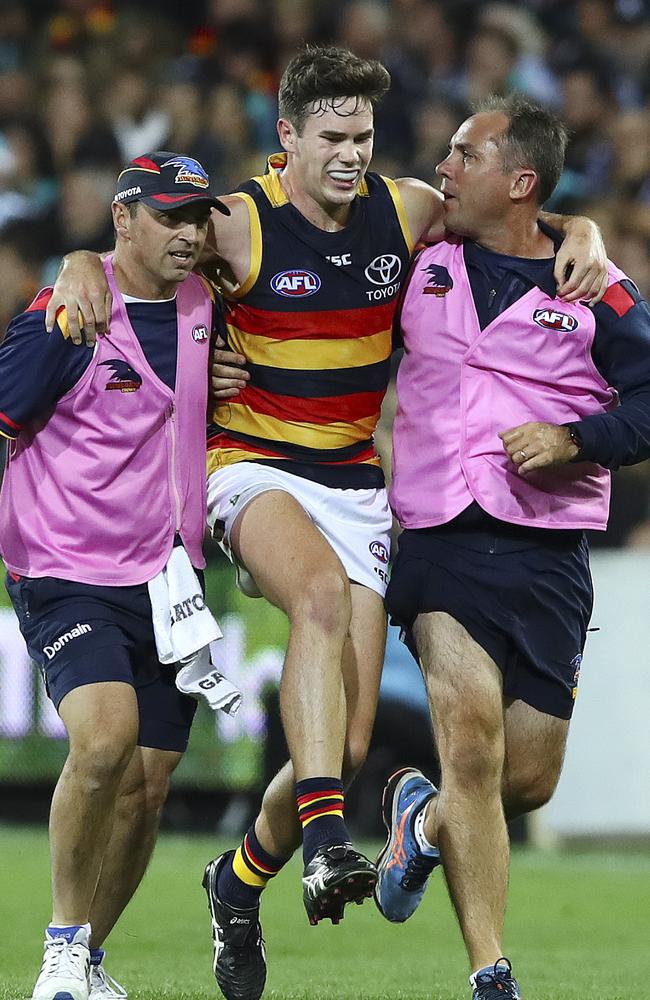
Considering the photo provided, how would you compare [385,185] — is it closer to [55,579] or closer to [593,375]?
[593,375]

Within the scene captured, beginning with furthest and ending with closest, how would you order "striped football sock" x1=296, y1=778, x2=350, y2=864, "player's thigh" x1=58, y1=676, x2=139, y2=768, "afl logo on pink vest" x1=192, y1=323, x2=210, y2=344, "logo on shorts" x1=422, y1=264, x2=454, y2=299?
"logo on shorts" x1=422, y1=264, x2=454, y2=299 → "afl logo on pink vest" x1=192, y1=323, x2=210, y2=344 → "player's thigh" x1=58, y1=676, x2=139, y2=768 → "striped football sock" x1=296, y1=778, x2=350, y2=864

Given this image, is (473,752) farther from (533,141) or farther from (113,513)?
(533,141)

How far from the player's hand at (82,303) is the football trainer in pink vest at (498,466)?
1062 millimetres

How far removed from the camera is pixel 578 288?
5.26 meters

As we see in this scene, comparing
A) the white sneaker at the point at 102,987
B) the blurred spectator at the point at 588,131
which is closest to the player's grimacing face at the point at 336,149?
the white sneaker at the point at 102,987

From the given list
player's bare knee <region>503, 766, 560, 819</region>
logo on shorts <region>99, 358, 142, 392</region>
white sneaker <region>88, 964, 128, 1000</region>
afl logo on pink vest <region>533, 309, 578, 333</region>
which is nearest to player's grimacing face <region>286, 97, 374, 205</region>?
afl logo on pink vest <region>533, 309, 578, 333</region>

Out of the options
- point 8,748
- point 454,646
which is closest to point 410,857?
point 454,646

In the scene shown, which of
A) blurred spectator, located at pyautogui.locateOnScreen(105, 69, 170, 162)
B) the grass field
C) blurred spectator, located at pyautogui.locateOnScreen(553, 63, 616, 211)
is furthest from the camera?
blurred spectator, located at pyautogui.locateOnScreen(105, 69, 170, 162)

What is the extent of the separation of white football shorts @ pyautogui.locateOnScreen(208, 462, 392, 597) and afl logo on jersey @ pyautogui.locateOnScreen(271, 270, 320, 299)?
0.56 metres

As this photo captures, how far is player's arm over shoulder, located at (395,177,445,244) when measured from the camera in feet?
18.0

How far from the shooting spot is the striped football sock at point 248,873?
5.48 m

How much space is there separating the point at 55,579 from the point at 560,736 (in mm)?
1771

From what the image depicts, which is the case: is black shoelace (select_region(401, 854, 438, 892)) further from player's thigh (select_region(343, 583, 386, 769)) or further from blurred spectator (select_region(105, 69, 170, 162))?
blurred spectator (select_region(105, 69, 170, 162))

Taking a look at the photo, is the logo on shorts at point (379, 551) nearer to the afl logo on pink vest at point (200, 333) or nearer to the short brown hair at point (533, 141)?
the afl logo on pink vest at point (200, 333)
